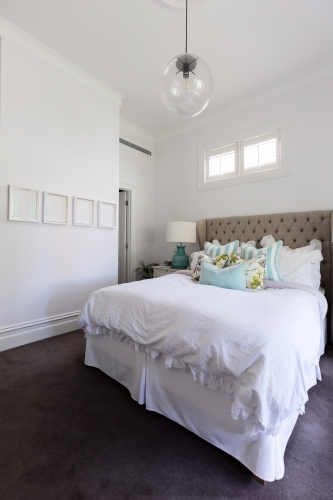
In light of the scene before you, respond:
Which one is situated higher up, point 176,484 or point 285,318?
point 285,318

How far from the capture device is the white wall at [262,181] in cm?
276

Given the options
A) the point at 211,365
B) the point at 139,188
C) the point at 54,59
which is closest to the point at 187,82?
the point at 211,365

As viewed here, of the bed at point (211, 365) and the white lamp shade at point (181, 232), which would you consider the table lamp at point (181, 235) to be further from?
the bed at point (211, 365)

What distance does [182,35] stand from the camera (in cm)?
235

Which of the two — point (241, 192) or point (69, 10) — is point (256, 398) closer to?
point (241, 192)

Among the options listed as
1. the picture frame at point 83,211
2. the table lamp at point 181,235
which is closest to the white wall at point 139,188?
the table lamp at point 181,235

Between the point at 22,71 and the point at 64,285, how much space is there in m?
2.37

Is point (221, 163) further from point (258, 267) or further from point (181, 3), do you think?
point (258, 267)

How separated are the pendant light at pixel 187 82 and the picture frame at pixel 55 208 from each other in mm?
1771

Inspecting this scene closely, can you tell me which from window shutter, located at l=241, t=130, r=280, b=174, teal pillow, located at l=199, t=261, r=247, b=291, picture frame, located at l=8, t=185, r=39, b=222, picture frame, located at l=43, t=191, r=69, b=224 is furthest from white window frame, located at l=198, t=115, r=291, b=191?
picture frame, located at l=8, t=185, r=39, b=222

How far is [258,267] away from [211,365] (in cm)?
129

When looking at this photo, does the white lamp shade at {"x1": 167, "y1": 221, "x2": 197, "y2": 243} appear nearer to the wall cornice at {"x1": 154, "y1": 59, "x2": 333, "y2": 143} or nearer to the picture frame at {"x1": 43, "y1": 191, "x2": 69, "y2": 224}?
the picture frame at {"x1": 43, "y1": 191, "x2": 69, "y2": 224}

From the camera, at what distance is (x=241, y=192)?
3.42 metres

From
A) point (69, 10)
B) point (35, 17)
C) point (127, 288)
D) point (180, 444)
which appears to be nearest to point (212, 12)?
point (69, 10)
